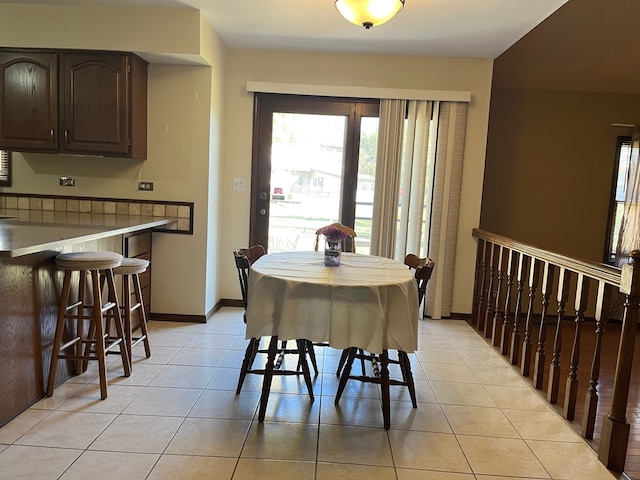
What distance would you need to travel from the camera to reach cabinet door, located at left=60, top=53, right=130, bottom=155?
3.55 metres

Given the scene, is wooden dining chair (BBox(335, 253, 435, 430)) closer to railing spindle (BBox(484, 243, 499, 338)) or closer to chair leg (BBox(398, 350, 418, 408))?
chair leg (BBox(398, 350, 418, 408))

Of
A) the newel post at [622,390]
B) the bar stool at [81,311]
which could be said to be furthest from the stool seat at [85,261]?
the newel post at [622,390]

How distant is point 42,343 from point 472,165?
3751 millimetres

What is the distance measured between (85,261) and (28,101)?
1.86 meters

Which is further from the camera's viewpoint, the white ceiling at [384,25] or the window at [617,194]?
the window at [617,194]

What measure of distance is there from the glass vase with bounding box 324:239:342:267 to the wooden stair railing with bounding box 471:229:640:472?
50.8 inches

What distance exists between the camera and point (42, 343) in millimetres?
2527

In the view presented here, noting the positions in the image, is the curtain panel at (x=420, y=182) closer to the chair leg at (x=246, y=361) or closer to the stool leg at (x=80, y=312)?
the chair leg at (x=246, y=361)

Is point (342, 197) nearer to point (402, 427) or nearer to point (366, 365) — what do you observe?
point (366, 365)

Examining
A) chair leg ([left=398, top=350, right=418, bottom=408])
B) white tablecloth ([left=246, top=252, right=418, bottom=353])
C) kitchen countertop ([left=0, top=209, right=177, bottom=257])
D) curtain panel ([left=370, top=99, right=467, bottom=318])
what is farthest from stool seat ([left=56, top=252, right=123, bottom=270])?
curtain panel ([left=370, top=99, right=467, bottom=318])

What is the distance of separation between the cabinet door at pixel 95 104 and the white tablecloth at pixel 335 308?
1.96 meters

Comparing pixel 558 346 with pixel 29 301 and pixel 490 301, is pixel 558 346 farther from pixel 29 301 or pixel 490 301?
pixel 29 301

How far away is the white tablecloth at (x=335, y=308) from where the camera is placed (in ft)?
7.59

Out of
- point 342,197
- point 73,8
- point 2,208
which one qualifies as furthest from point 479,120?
point 2,208
